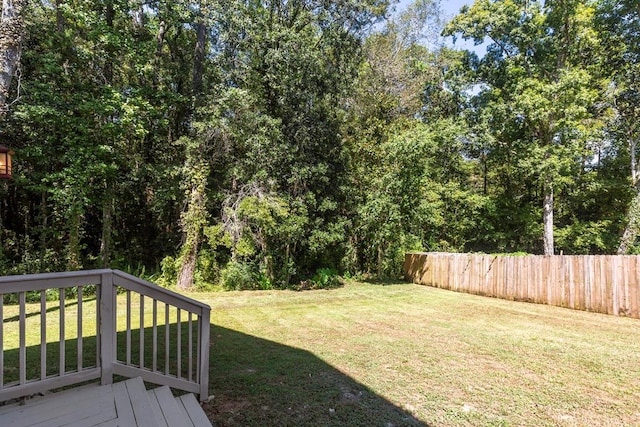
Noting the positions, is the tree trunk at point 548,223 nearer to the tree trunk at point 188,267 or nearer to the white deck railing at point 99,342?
the tree trunk at point 188,267

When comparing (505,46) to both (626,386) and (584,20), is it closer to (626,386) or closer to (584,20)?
(584,20)

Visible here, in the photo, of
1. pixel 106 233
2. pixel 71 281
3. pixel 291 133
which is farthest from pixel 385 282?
pixel 71 281

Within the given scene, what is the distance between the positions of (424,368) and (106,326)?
3194 mm

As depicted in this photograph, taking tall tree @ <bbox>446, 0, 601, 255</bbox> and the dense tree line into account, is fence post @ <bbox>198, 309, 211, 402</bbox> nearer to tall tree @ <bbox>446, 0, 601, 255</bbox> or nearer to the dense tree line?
the dense tree line

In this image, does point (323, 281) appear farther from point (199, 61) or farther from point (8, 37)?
point (8, 37)

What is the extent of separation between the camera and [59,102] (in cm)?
823

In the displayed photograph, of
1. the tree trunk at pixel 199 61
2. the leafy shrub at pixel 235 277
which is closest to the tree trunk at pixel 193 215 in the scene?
the tree trunk at pixel 199 61

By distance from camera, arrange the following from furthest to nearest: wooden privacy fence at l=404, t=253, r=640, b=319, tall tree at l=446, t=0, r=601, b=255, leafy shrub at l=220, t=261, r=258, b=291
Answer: tall tree at l=446, t=0, r=601, b=255, leafy shrub at l=220, t=261, r=258, b=291, wooden privacy fence at l=404, t=253, r=640, b=319

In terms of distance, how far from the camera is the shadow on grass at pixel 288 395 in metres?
2.69

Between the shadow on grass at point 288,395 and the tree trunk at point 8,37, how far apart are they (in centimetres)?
516

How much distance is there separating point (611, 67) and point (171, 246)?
18938 mm

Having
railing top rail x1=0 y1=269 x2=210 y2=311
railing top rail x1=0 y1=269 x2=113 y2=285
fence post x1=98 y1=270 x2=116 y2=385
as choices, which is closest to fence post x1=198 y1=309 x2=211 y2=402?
railing top rail x1=0 y1=269 x2=210 y2=311

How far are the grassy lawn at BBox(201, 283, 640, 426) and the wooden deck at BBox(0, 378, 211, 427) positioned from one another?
1.46 ft

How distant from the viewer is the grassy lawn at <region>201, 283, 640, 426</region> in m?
2.81
